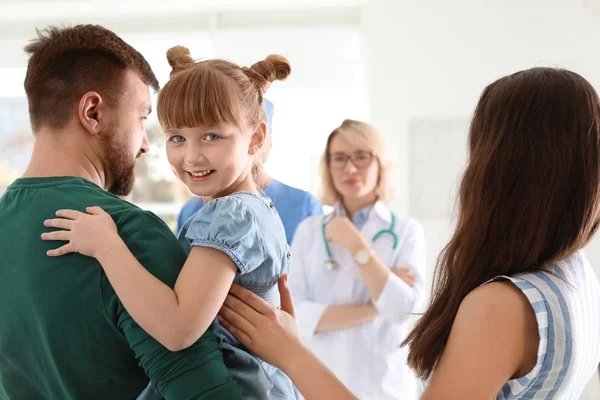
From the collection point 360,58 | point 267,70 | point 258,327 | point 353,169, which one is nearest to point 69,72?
point 267,70

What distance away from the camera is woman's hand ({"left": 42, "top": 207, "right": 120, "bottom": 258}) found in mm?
1125

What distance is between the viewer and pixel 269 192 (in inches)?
117

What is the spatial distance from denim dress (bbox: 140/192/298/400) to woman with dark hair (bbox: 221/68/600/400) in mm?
295

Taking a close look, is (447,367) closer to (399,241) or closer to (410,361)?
(410,361)

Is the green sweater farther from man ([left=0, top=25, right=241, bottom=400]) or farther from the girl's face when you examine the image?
the girl's face

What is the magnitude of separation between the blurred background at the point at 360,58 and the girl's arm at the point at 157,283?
313cm

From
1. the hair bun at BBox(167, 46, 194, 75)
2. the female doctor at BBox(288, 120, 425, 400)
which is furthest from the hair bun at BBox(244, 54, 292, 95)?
the female doctor at BBox(288, 120, 425, 400)

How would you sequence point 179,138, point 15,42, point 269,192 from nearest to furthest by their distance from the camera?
point 179,138 < point 269,192 < point 15,42

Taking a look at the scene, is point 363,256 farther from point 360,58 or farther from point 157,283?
point 360,58

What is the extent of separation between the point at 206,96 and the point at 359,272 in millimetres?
1456

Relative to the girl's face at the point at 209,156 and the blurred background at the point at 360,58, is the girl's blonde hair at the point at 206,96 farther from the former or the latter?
the blurred background at the point at 360,58

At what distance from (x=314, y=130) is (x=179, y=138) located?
3.81 m

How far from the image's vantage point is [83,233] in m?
1.13

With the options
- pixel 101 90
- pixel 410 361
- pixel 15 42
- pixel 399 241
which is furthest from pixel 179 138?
pixel 15 42
